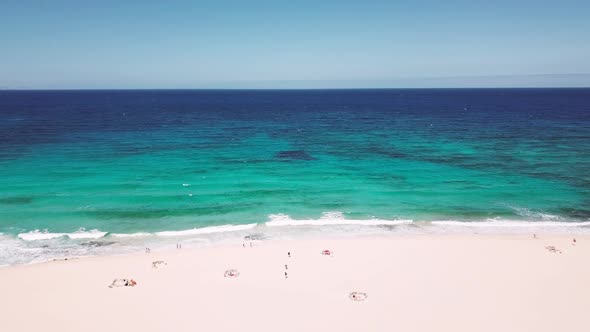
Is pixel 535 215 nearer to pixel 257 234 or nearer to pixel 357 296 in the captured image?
pixel 357 296

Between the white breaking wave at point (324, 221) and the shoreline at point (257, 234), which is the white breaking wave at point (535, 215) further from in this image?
the white breaking wave at point (324, 221)

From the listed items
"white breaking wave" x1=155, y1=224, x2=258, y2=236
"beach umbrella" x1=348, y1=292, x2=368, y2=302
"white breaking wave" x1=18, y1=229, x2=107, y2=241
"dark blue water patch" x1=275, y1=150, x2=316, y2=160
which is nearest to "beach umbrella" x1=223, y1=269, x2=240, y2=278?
"beach umbrella" x1=348, y1=292, x2=368, y2=302

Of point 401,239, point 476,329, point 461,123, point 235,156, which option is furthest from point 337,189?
point 461,123

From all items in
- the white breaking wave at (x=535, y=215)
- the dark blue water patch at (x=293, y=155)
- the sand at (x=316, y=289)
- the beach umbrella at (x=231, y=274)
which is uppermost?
the dark blue water patch at (x=293, y=155)

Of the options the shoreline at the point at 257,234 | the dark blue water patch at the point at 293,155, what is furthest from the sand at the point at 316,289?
the dark blue water patch at the point at 293,155

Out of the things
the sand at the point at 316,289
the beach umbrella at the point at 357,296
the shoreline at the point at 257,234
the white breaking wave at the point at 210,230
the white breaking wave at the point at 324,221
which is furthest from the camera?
the white breaking wave at the point at 324,221
